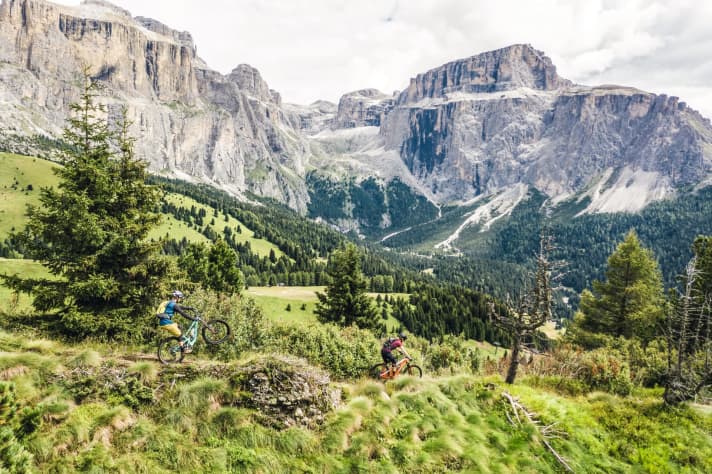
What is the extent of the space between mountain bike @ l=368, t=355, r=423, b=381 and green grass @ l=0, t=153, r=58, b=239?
133 metres

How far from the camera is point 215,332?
52.5ft

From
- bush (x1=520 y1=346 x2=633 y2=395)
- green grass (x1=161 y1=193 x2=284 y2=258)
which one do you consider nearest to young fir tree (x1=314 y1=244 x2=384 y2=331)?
bush (x1=520 y1=346 x2=633 y2=395)

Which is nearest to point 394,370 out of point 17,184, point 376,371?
point 376,371

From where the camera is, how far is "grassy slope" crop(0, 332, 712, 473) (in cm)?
962

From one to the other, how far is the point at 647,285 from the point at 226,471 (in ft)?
151

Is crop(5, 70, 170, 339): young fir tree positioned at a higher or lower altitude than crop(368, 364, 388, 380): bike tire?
higher

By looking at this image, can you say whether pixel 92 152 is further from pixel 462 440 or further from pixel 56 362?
pixel 462 440

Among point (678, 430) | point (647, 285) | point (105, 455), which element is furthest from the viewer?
point (647, 285)

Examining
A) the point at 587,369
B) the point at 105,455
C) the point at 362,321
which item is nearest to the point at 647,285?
the point at 587,369

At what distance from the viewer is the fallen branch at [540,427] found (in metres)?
12.0

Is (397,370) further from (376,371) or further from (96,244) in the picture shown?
(96,244)

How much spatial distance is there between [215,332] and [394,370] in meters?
8.29

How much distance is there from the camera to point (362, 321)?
43.9m

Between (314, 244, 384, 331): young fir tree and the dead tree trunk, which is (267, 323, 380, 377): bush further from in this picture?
(314, 244, 384, 331): young fir tree
